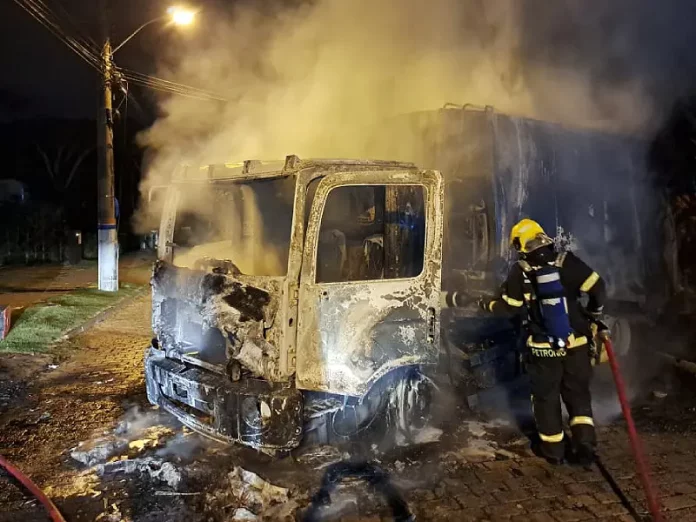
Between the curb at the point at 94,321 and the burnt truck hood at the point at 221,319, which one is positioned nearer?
the burnt truck hood at the point at 221,319

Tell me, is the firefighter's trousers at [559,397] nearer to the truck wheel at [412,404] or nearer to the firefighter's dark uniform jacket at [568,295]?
the firefighter's dark uniform jacket at [568,295]

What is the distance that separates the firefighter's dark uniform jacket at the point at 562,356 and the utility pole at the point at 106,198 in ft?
34.8

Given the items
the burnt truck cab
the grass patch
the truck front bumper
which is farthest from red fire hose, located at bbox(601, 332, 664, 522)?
the grass patch

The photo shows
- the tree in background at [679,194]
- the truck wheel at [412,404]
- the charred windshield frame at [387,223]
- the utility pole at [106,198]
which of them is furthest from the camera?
the utility pole at [106,198]

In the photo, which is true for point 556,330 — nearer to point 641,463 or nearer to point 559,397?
point 559,397

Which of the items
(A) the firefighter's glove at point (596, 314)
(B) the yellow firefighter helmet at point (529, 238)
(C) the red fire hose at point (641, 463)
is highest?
(B) the yellow firefighter helmet at point (529, 238)

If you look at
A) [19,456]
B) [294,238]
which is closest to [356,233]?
[294,238]

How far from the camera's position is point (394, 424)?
4.51 metres

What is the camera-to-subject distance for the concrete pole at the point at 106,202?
12500 mm

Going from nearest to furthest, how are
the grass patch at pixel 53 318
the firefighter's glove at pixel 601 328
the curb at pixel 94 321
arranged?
the firefighter's glove at pixel 601 328
the grass patch at pixel 53 318
the curb at pixel 94 321

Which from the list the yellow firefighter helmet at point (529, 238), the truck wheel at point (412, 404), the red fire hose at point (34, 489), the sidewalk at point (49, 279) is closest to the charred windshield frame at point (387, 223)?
the yellow firefighter helmet at point (529, 238)

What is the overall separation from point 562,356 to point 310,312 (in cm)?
202

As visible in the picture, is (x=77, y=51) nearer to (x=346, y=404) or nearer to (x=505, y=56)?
(x=505, y=56)

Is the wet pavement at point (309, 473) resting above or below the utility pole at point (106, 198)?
below
